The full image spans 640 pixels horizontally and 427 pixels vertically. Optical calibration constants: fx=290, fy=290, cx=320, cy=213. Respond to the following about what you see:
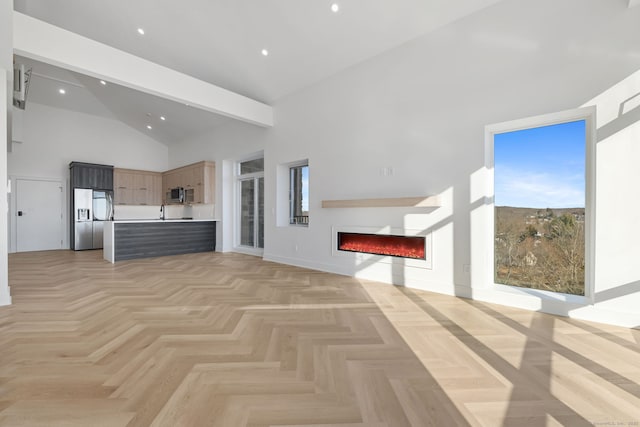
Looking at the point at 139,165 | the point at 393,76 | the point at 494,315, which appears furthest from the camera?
the point at 139,165

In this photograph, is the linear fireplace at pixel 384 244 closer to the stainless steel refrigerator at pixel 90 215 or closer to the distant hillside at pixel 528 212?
the distant hillside at pixel 528 212

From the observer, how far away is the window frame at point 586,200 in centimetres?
275

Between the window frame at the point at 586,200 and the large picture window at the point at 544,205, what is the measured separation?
1 cm

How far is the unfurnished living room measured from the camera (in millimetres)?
1629

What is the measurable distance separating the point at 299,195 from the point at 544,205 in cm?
394

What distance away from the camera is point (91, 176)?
7.91 meters

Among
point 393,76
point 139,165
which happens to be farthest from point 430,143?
point 139,165

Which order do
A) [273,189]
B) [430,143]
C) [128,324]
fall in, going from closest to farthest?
[128,324] < [430,143] < [273,189]

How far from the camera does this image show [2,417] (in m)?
1.38

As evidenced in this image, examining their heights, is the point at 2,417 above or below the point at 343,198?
below

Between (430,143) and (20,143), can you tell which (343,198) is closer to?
(430,143)

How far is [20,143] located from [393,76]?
9.17 meters

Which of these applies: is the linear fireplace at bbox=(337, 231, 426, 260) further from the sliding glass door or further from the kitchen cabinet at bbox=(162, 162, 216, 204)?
the kitchen cabinet at bbox=(162, 162, 216, 204)

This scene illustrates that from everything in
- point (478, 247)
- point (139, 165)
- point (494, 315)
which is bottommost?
point (494, 315)
